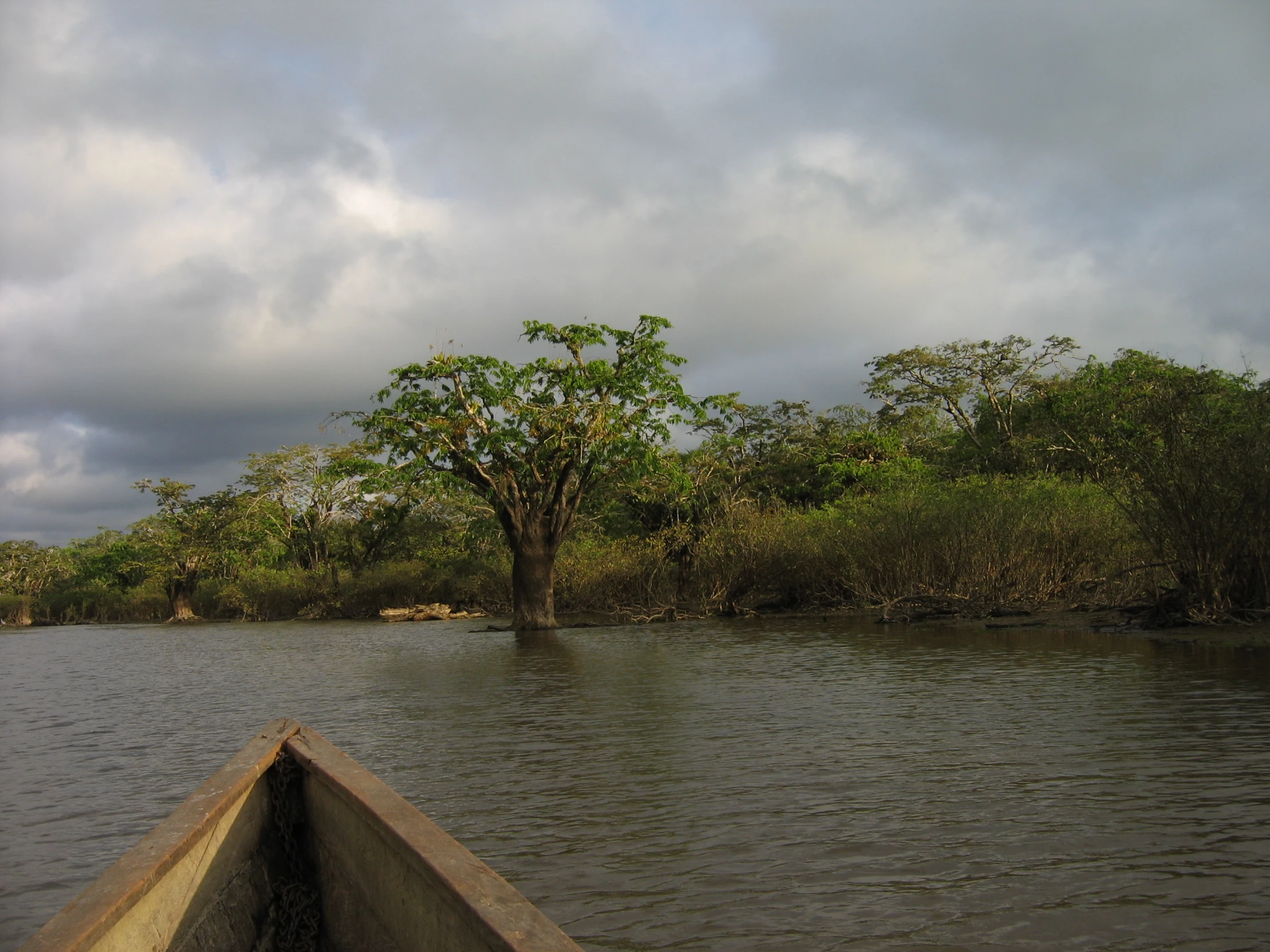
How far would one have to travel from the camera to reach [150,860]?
3.99m

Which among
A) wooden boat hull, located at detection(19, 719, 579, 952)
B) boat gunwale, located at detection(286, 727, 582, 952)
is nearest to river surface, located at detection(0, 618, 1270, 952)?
wooden boat hull, located at detection(19, 719, 579, 952)

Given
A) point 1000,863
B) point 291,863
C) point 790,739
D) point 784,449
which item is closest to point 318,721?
point 790,739

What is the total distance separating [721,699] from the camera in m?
12.6

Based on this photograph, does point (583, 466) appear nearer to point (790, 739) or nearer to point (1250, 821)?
point (790, 739)

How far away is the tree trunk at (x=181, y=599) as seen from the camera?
196ft

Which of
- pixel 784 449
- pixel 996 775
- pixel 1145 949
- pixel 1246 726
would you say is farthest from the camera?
pixel 784 449

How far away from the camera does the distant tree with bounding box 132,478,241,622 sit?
57031 millimetres

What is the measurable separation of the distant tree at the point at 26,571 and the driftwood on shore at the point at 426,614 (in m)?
50.8

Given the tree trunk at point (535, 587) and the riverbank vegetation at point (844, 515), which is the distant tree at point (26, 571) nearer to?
the riverbank vegetation at point (844, 515)

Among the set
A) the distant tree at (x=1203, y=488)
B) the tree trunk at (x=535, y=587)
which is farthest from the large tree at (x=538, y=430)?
the distant tree at (x=1203, y=488)

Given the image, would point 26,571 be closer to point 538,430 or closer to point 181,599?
point 181,599

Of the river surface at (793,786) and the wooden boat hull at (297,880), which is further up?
the wooden boat hull at (297,880)

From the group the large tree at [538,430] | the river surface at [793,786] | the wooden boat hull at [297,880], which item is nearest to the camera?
the wooden boat hull at [297,880]

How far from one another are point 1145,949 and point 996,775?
333 centimetres
